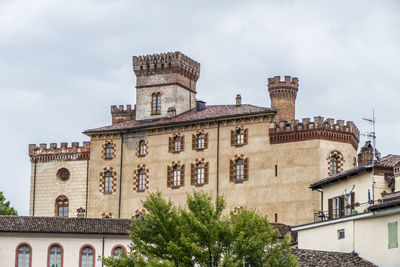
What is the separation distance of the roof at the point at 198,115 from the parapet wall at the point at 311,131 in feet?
5.95

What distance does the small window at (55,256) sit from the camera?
76438mm

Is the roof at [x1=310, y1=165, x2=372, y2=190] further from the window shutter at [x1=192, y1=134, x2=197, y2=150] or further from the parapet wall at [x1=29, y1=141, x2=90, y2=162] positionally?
the parapet wall at [x1=29, y1=141, x2=90, y2=162]

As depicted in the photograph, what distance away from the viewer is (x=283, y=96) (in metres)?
99.4

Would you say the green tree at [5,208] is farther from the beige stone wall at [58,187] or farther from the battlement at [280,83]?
the battlement at [280,83]

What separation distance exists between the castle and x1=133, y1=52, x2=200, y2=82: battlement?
9 centimetres

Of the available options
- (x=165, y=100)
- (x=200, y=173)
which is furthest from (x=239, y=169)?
(x=165, y=100)

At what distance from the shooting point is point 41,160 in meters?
102

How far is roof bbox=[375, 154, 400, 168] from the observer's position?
66.1 metres

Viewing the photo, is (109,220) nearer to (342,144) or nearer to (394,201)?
(342,144)

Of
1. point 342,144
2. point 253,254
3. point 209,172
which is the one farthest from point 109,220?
point 253,254

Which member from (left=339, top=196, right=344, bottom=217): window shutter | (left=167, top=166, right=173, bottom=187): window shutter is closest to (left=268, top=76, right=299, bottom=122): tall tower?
(left=167, top=166, right=173, bottom=187): window shutter

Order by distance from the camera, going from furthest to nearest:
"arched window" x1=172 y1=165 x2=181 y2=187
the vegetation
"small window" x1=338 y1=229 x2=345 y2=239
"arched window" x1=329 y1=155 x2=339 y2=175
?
1. "arched window" x1=172 y1=165 x2=181 y2=187
2. "arched window" x1=329 y1=155 x2=339 y2=175
3. "small window" x1=338 y1=229 x2=345 y2=239
4. the vegetation

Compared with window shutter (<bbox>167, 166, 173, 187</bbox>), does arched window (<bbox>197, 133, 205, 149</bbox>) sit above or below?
above

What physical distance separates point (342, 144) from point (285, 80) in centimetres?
1232
